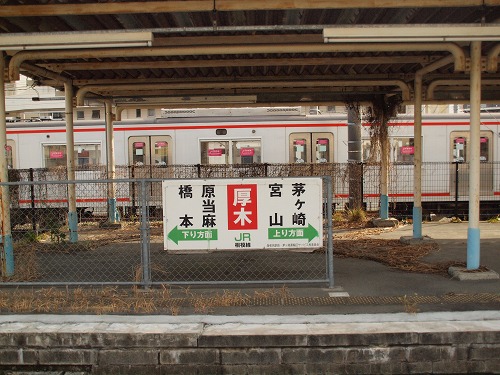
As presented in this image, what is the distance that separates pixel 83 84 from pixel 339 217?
7458 mm

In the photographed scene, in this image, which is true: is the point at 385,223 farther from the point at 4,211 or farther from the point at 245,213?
the point at 4,211

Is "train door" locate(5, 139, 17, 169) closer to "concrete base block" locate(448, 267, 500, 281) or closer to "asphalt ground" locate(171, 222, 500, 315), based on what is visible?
"asphalt ground" locate(171, 222, 500, 315)

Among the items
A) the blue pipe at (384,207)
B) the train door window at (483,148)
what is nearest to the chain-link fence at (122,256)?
the blue pipe at (384,207)

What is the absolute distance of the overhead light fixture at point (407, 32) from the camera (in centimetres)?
594

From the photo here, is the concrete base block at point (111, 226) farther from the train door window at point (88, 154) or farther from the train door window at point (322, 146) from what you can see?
the train door window at point (322, 146)

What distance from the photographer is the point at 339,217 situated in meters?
13.0

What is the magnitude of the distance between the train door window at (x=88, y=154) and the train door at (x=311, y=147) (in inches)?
236

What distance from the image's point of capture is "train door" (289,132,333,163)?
14.0 m

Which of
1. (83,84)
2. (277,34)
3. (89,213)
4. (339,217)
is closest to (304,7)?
(277,34)

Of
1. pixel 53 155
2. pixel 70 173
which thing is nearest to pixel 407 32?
pixel 70 173

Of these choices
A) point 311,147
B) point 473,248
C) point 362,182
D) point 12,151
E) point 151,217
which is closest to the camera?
point 473,248

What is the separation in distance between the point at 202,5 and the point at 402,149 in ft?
31.5

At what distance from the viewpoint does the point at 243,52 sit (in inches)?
284

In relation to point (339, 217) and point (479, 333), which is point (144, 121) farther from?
point (479, 333)
